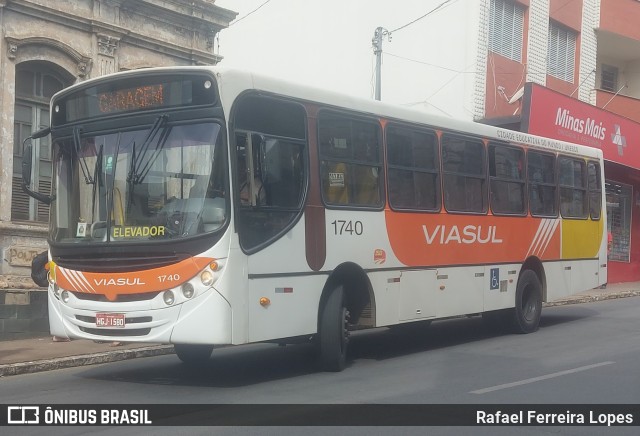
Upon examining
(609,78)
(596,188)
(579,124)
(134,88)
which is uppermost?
(609,78)

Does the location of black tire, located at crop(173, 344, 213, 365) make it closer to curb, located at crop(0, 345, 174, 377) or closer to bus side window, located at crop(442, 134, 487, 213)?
curb, located at crop(0, 345, 174, 377)

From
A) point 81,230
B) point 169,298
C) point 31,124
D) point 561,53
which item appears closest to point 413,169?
point 169,298

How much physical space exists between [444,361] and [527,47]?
16.4m

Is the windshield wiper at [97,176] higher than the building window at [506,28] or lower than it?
lower

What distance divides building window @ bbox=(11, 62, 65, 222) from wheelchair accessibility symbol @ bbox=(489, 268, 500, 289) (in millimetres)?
8528

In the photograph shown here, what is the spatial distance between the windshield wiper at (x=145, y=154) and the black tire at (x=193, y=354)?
8.60ft

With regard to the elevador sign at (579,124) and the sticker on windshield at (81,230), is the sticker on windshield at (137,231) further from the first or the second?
the elevador sign at (579,124)

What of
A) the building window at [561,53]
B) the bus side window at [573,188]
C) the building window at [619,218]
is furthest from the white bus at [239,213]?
the building window at [619,218]

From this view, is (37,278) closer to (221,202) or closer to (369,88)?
(221,202)

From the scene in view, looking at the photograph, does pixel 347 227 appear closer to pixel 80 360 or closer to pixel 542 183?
pixel 80 360

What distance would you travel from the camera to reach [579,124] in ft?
81.4

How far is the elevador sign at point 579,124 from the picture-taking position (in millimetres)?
22516

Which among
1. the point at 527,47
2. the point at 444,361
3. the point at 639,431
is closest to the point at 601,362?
the point at 444,361

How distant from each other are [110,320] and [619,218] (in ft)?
76.9
